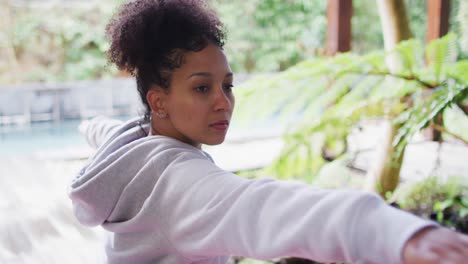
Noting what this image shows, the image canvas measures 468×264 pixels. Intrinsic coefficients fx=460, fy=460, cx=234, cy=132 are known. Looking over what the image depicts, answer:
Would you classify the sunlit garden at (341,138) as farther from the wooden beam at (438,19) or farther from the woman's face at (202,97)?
the woman's face at (202,97)

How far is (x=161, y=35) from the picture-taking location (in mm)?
605

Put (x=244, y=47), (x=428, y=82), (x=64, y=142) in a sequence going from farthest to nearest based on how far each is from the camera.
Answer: (x=244, y=47) → (x=64, y=142) → (x=428, y=82)

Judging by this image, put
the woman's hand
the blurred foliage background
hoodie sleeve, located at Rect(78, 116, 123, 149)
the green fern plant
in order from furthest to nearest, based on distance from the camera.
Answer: the blurred foliage background → the green fern plant → hoodie sleeve, located at Rect(78, 116, 123, 149) → the woman's hand

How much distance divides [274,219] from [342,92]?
158cm

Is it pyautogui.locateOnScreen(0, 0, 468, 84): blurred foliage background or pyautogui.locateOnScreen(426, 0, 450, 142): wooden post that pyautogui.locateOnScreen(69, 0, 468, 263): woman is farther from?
pyautogui.locateOnScreen(0, 0, 468, 84): blurred foliage background

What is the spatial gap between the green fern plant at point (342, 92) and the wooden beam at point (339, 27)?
37.8 inches

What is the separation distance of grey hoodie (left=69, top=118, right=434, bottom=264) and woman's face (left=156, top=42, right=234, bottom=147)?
3cm

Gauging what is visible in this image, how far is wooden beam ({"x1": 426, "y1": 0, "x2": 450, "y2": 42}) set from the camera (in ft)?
10.6

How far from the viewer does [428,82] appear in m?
1.61

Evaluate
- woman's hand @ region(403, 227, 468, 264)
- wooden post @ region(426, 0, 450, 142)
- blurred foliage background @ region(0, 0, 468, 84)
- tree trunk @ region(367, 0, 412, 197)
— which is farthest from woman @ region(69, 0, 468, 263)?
blurred foliage background @ region(0, 0, 468, 84)

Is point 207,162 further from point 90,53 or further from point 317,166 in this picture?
point 90,53

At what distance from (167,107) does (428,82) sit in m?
1.25

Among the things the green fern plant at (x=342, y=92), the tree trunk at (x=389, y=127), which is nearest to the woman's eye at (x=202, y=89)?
the green fern plant at (x=342, y=92)

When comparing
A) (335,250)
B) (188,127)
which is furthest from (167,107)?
(335,250)
